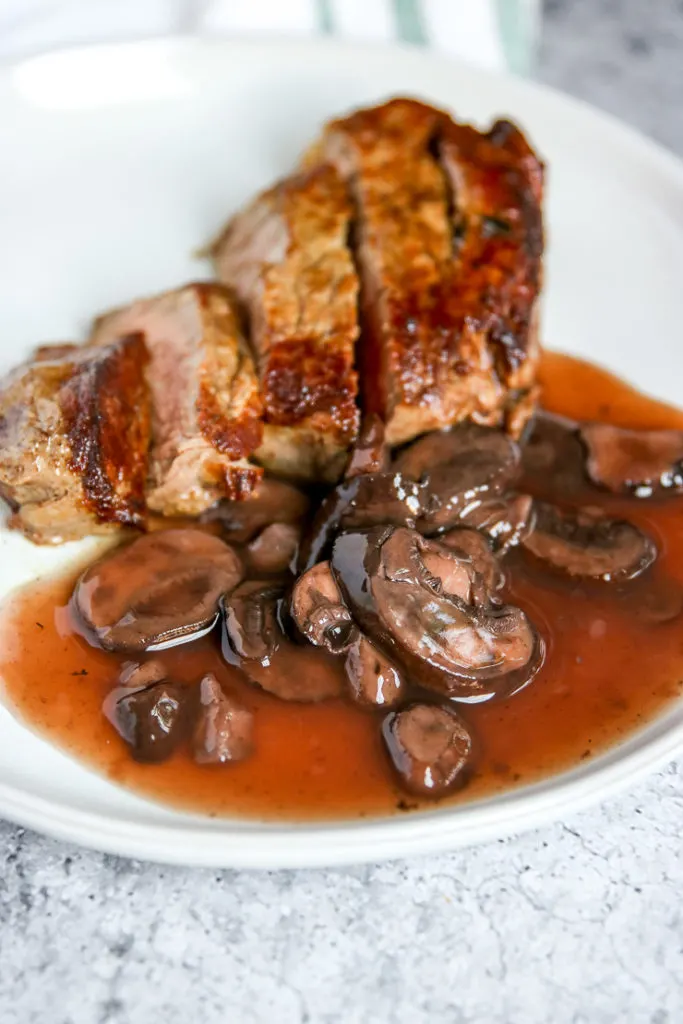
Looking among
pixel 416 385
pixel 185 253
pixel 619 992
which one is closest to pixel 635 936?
pixel 619 992

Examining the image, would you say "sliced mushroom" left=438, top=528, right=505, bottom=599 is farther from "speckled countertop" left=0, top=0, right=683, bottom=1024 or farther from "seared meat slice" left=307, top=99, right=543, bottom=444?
"speckled countertop" left=0, top=0, right=683, bottom=1024

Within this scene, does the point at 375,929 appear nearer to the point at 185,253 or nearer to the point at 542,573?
the point at 542,573

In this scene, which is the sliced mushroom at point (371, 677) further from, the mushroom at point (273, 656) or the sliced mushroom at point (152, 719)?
the sliced mushroom at point (152, 719)

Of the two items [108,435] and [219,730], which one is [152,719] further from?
[108,435]

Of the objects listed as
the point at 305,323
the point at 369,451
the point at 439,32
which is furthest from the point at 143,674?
the point at 439,32

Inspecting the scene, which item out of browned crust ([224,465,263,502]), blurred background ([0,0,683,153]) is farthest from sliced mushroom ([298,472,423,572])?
blurred background ([0,0,683,153])
